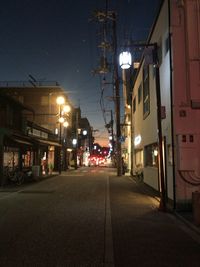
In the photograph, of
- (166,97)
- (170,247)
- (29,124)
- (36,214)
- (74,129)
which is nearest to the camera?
(170,247)

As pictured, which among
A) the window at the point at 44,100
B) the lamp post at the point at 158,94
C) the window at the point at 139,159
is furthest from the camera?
the window at the point at 44,100

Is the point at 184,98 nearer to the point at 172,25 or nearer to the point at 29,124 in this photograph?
the point at 172,25

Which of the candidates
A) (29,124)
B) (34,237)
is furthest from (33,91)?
(34,237)

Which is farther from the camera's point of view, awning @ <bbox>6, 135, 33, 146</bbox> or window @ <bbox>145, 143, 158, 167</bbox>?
awning @ <bbox>6, 135, 33, 146</bbox>

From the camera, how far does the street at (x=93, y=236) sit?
6.86 metres

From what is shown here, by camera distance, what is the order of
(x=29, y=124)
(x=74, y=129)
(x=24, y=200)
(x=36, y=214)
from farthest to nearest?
(x=74, y=129) < (x=29, y=124) < (x=24, y=200) < (x=36, y=214)

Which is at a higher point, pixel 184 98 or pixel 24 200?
pixel 184 98

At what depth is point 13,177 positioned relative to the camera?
24797mm

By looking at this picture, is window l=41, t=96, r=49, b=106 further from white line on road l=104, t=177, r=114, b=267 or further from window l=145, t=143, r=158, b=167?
white line on road l=104, t=177, r=114, b=267

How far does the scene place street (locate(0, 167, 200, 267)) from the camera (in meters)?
6.86

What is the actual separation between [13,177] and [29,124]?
8.33m

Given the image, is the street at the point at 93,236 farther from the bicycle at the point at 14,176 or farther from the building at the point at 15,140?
the bicycle at the point at 14,176

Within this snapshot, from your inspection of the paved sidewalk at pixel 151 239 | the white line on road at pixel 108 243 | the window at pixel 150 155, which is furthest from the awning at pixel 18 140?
the white line on road at pixel 108 243

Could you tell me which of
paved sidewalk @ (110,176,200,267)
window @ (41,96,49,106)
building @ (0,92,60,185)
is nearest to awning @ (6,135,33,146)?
building @ (0,92,60,185)
